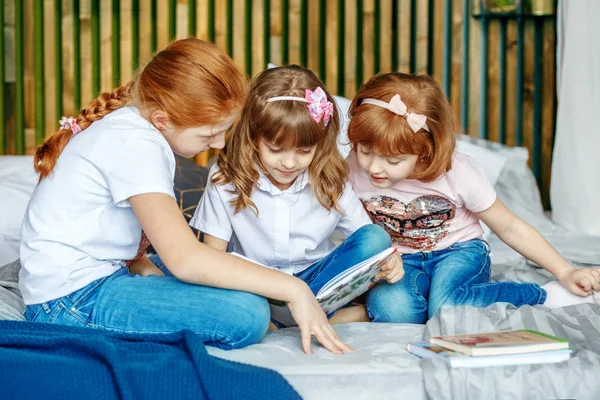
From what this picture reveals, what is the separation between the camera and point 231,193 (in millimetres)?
1745

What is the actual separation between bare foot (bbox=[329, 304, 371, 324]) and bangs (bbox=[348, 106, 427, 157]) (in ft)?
1.09

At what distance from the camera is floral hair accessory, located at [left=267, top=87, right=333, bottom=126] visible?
1645 millimetres

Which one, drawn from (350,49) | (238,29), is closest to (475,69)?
(350,49)

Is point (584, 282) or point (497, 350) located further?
point (584, 282)

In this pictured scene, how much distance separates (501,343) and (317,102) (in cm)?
64

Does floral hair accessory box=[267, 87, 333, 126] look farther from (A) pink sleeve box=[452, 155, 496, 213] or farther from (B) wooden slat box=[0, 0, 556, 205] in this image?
(B) wooden slat box=[0, 0, 556, 205]

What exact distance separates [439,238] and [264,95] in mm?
570

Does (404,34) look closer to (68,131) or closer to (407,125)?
(407,125)

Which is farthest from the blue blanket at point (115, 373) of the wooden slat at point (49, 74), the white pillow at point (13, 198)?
the wooden slat at point (49, 74)

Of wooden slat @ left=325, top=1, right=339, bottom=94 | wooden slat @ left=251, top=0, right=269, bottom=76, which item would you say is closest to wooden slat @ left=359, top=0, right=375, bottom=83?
wooden slat @ left=325, top=1, right=339, bottom=94

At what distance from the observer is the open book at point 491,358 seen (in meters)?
1.21

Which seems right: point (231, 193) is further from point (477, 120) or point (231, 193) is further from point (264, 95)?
point (477, 120)

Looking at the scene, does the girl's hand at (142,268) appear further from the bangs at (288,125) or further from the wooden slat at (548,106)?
the wooden slat at (548,106)

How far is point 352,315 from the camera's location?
1.75 metres
